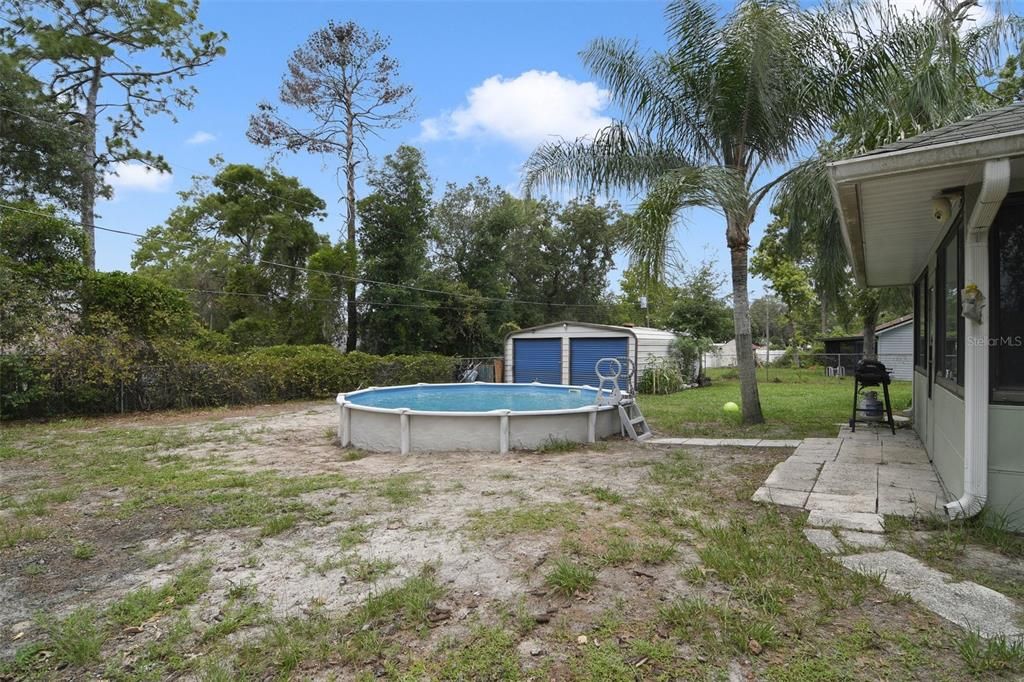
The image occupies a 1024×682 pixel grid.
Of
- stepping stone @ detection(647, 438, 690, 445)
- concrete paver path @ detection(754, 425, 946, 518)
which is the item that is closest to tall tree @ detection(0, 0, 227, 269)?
stepping stone @ detection(647, 438, 690, 445)

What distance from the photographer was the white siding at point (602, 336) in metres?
16.2

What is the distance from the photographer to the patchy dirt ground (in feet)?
7.25

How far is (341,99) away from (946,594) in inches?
870

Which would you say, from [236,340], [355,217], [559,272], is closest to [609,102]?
[355,217]

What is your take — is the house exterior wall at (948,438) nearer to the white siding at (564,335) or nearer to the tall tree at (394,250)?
the white siding at (564,335)

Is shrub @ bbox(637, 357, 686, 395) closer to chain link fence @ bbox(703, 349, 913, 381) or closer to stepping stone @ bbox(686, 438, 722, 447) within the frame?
chain link fence @ bbox(703, 349, 913, 381)

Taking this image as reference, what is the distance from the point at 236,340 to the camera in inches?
747

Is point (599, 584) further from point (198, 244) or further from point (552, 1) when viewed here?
point (198, 244)

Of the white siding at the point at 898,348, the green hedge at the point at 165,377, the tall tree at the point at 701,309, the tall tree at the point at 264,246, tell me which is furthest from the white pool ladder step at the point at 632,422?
the white siding at the point at 898,348

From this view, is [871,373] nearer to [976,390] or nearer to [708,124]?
[976,390]

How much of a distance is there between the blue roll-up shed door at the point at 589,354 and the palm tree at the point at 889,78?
26.0ft

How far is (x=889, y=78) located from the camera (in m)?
7.56

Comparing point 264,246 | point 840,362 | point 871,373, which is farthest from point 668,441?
point 840,362

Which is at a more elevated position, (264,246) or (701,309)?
(264,246)
